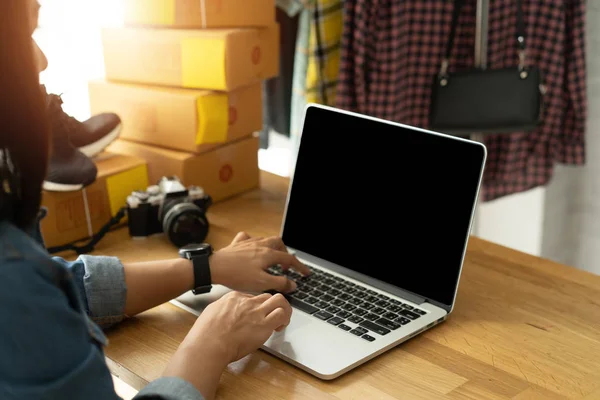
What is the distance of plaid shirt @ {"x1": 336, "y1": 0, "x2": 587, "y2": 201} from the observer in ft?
6.30

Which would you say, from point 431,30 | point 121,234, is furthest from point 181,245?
point 431,30

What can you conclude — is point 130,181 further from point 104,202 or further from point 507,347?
point 507,347

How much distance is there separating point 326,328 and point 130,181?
2.00ft

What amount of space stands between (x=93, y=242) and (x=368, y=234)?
0.51 metres

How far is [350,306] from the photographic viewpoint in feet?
3.60

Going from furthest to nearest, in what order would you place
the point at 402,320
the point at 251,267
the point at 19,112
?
the point at 251,267, the point at 402,320, the point at 19,112

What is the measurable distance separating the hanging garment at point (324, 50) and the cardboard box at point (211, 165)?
14.2 inches

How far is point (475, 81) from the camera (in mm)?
1871

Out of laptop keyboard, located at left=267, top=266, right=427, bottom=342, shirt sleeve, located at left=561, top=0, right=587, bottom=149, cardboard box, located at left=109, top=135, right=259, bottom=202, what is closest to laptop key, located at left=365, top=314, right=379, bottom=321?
laptop keyboard, located at left=267, top=266, right=427, bottom=342

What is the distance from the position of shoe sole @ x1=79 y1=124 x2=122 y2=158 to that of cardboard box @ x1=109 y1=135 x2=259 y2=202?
0.09 meters

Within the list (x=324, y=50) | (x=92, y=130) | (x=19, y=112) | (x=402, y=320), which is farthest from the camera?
(x=324, y=50)

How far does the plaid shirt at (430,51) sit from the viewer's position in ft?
6.30

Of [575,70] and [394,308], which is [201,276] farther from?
[575,70]

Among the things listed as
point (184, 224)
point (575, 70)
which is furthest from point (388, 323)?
point (575, 70)
